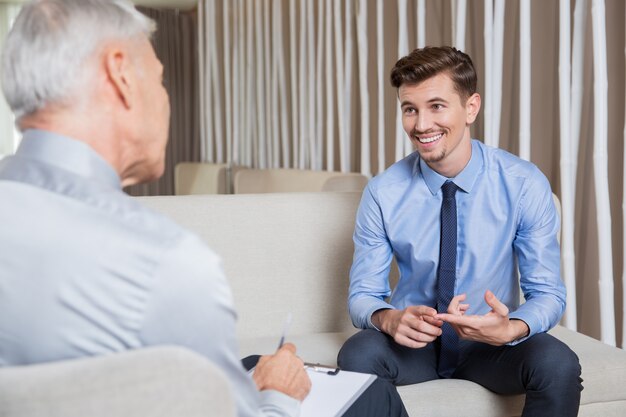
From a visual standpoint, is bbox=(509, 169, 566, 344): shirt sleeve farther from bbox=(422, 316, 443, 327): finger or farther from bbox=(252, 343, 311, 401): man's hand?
bbox=(252, 343, 311, 401): man's hand

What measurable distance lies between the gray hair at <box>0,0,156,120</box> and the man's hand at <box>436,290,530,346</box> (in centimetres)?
106

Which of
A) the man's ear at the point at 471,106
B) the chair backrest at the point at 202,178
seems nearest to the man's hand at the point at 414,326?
the man's ear at the point at 471,106

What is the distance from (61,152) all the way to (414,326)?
1.10 meters

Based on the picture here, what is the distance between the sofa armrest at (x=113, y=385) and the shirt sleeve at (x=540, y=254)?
1.27m

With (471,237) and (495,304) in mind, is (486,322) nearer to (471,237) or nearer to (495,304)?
(495,304)

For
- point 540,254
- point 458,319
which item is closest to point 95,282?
point 458,319

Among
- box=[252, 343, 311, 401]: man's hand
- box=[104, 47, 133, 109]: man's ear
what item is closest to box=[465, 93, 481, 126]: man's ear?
box=[252, 343, 311, 401]: man's hand

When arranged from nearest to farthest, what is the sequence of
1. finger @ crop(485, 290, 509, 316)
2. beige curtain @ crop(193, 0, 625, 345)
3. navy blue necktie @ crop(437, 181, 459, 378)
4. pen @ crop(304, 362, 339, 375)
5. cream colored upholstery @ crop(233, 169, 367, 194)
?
pen @ crop(304, 362, 339, 375)
finger @ crop(485, 290, 509, 316)
navy blue necktie @ crop(437, 181, 459, 378)
beige curtain @ crop(193, 0, 625, 345)
cream colored upholstery @ crop(233, 169, 367, 194)

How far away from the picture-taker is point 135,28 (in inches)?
39.6

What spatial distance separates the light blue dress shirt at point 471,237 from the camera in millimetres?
2006

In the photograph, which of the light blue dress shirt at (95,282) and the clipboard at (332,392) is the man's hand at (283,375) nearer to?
the clipboard at (332,392)

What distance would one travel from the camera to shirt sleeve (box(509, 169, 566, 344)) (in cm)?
193

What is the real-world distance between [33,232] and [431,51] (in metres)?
1.49

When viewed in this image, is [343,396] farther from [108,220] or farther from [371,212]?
[371,212]
